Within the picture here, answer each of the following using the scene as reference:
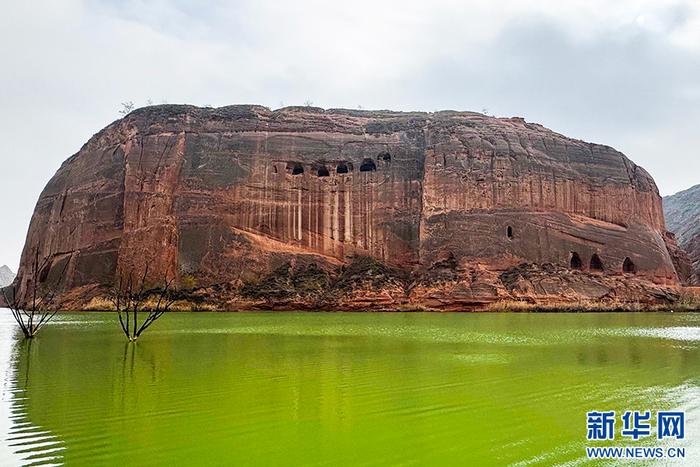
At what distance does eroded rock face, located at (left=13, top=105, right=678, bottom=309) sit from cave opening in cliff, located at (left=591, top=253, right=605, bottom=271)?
6.7 inches

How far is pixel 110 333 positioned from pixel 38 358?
328 inches

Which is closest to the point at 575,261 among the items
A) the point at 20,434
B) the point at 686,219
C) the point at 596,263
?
the point at 596,263

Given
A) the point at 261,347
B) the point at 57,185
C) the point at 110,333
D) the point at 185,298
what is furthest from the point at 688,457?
the point at 57,185

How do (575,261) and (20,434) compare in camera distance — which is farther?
(575,261)

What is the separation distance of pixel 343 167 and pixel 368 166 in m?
2.36

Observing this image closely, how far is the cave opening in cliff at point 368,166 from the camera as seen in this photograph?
52.8m

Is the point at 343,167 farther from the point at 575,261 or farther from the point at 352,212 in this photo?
the point at 575,261

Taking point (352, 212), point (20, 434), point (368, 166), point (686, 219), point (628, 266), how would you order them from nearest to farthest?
point (20, 434), point (628, 266), point (352, 212), point (368, 166), point (686, 219)

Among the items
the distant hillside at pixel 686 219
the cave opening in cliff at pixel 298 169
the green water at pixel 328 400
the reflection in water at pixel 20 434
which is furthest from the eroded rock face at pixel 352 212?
the reflection in water at pixel 20 434

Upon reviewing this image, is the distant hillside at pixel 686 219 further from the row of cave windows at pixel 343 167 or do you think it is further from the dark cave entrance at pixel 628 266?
the row of cave windows at pixel 343 167

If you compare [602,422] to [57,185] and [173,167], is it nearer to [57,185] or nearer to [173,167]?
[173,167]

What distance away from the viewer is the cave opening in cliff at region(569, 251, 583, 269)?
4804 centimetres

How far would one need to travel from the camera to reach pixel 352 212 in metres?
51.3

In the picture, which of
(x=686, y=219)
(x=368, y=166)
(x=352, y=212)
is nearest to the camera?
(x=352, y=212)
